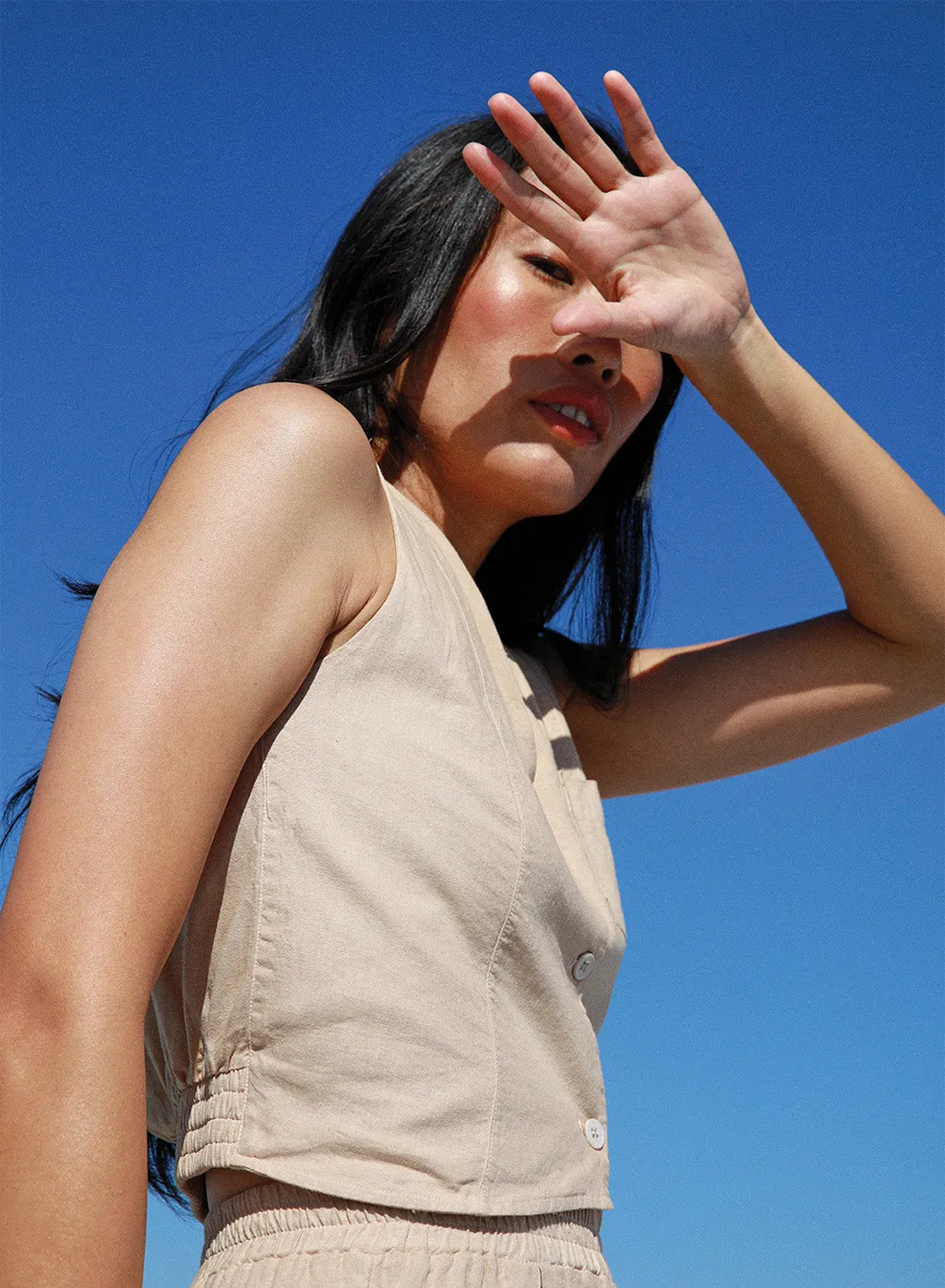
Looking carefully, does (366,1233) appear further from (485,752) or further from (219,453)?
(219,453)

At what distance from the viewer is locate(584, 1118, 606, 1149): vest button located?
5.36 feet

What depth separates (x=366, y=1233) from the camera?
1.33 m

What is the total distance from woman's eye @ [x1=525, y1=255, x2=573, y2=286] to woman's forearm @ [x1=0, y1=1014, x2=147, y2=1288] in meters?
1.37

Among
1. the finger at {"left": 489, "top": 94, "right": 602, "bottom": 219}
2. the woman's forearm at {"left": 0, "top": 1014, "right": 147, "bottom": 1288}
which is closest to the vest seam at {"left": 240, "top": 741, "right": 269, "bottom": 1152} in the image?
the woman's forearm at {"left": 0, "top": 1014, "right": 147, "bottom": 1288}

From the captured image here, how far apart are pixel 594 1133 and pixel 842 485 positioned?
1.26m

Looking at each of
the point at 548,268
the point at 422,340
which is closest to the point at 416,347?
the point at 422,340

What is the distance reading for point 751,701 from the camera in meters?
2.66

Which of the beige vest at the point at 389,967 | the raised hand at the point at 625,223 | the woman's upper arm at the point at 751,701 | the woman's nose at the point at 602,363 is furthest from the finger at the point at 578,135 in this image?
the woman's upper arm at the point at 751,701

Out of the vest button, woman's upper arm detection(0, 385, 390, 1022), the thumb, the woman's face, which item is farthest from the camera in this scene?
the woman's face

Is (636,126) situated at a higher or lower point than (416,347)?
higher

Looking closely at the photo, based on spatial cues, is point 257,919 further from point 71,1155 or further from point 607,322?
point 607,322

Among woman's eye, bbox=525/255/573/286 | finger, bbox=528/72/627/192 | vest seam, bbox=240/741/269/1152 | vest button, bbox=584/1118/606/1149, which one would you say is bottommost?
vest button, bbox=584/1118/606/1149

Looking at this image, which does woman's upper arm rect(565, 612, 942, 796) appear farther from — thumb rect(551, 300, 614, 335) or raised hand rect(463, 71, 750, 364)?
thumb rect(551, 300, 614, 335)

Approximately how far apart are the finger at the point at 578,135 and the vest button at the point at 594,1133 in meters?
1.36
